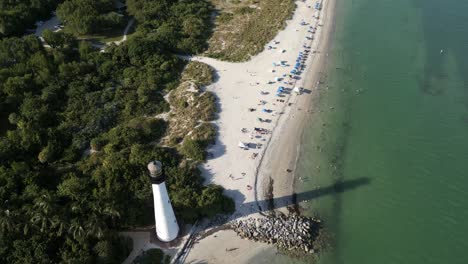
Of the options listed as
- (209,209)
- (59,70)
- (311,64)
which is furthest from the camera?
(311,64)

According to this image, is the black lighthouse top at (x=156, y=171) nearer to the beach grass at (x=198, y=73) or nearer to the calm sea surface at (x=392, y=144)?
the calm sea surface at (x=392, y=144)

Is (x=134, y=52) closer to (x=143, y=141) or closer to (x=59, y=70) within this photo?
(x=59, y=70)

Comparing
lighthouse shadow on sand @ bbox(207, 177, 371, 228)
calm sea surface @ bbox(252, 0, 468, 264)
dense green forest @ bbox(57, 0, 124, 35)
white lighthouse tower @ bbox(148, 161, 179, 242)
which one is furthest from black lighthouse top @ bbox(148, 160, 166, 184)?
dense green forest @ bbox(57, 0, 124, 35)

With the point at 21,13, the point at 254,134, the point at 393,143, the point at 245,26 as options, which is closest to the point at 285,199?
the point at 254,134

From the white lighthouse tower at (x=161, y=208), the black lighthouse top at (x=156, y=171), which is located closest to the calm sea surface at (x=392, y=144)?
the white lighthouse tower at (x=161, y=208)

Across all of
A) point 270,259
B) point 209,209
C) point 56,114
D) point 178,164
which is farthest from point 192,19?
point 270,259

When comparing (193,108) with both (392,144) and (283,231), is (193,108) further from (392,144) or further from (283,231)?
(392,144)
